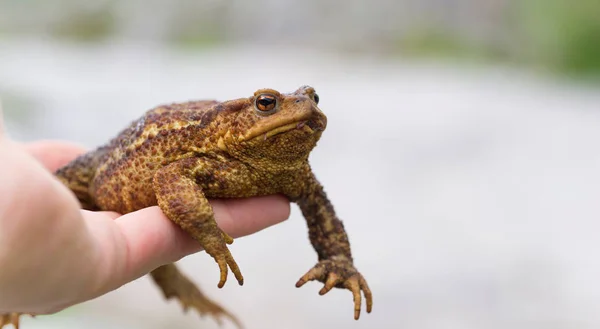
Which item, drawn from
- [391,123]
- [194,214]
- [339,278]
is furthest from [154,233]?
[391,123]

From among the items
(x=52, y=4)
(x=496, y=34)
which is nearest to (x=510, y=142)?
(x=496, y=34)

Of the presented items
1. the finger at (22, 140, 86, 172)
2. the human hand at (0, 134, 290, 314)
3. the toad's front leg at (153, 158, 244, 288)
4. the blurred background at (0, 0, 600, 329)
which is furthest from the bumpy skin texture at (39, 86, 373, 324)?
the blurred background at (0, 0, 600, 329)

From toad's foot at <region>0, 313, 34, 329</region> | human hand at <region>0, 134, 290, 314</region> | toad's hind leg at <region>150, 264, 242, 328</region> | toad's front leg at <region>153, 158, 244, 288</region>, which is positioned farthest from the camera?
toad's hind leg at <region>150, 264, 242, 328</region>

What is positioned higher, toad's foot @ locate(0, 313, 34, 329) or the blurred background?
toad's foot @ locate(0, 313, 34, 329)

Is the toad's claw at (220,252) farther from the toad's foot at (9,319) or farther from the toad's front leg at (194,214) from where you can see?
the toad's foot at (9,319)

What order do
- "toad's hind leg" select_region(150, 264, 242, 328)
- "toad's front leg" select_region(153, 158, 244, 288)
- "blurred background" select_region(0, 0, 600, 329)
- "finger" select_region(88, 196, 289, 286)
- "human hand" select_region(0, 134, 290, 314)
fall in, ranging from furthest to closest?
"blurred background" select_region(0, 0, 600, 329), "toad's hind leg" select_region(150, 264, 242, 328), "toad's front leg" select_region(153, 158, 244, 288), "finger" select_region(88, 196, 289, 286), "human hand" select_region(0, 134, 290, 314)

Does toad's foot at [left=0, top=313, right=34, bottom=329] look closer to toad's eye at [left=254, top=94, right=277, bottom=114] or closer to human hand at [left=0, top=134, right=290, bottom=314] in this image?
human hand at [left=0, top=134, right=290, bottom=314]

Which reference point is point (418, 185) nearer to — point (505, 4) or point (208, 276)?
point (208, 276)

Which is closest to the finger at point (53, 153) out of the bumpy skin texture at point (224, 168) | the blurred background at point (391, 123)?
the bumpy skin texture at point (224, 168)
